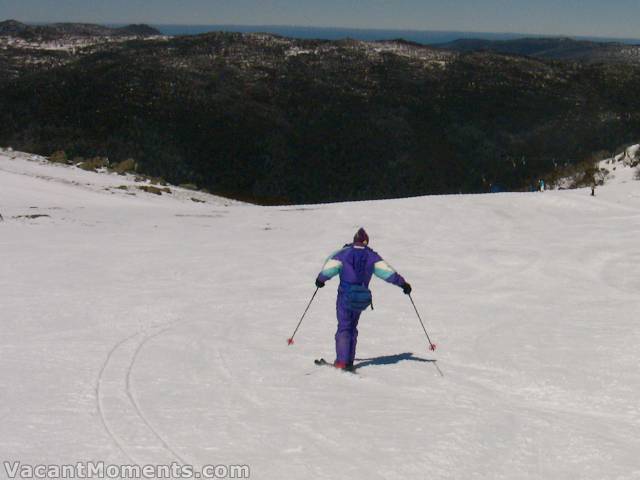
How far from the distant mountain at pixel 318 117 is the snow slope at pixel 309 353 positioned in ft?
111

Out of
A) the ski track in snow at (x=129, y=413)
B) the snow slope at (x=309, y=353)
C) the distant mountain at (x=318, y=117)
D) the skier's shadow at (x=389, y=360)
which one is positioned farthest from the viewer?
the distant mountain at (x=318, y=117)

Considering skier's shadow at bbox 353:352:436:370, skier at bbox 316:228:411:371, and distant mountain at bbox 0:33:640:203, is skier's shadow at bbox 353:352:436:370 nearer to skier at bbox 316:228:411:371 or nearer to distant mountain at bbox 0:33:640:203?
→ skier at bbox 316:228:411:371

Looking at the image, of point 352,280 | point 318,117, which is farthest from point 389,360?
point 318,117

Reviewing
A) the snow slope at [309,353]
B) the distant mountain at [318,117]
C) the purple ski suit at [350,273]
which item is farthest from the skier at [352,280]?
the distant mountain at [318,117]

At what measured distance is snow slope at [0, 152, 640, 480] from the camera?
5.07m

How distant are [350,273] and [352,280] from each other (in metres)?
0.08

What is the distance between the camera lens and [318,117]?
233ft

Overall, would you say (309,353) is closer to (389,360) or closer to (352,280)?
(389,360)

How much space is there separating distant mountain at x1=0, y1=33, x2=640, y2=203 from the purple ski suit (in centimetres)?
4176

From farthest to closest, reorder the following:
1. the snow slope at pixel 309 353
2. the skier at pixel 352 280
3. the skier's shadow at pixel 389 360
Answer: the skier's shadow at pixel 389 360 < the skier at pixel 352 280 < the snow slope at pixel 309 353

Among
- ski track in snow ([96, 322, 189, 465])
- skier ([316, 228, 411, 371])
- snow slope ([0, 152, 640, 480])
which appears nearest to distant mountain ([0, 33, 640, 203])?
snow slope ([0, 152, 640, 480])

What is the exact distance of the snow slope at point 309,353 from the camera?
16.6 ft

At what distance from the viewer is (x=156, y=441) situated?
5008 millimetres

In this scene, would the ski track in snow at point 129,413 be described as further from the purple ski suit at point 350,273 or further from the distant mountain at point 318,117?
the distant mountain at point 318,117
